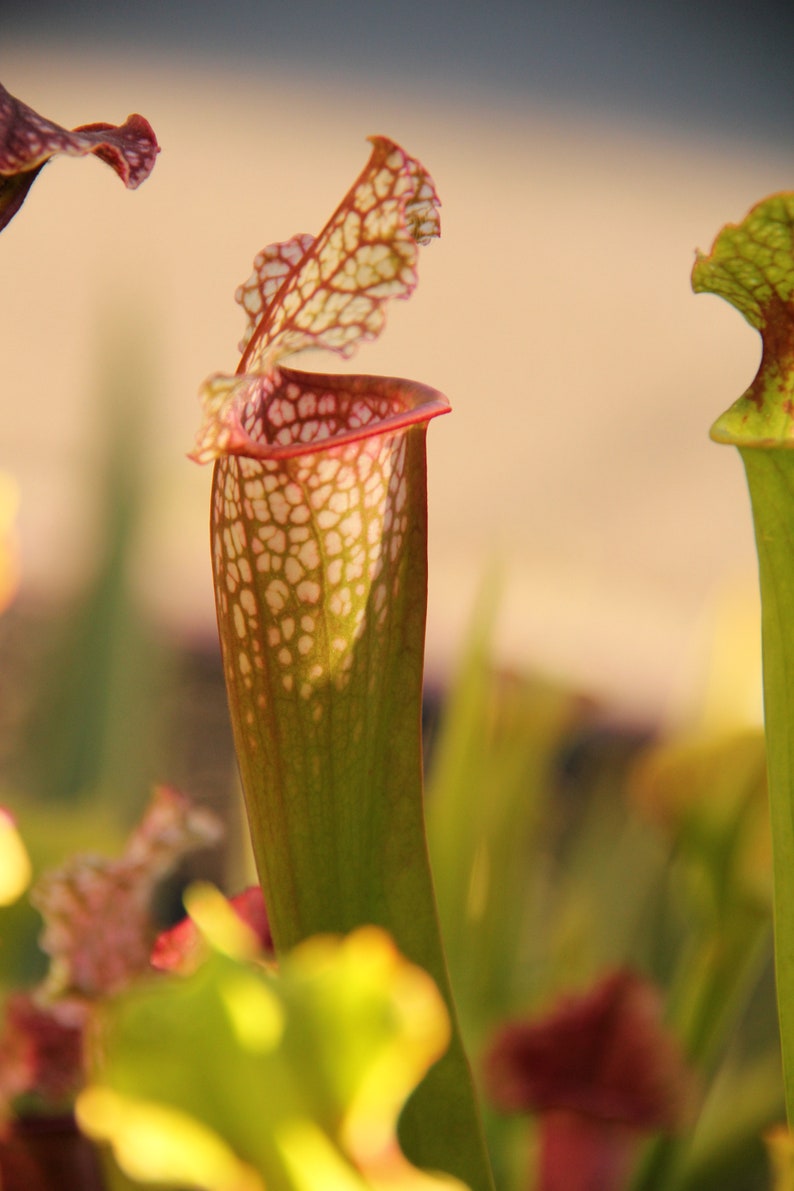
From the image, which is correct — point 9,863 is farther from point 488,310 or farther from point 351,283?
point 488,310

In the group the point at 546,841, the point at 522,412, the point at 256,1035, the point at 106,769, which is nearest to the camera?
the point at 256,1035

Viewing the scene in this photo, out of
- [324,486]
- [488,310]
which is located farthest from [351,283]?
[488,310]

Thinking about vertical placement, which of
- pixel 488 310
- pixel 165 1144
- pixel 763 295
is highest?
pixel 488 310

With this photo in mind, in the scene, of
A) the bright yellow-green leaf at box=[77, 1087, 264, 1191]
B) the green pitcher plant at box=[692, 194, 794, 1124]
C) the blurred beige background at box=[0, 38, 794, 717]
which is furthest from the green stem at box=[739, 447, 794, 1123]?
the blurred beige background at box=[0, 38, 794, 717]

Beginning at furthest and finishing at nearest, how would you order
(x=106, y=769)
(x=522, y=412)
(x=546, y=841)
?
(x=522, y=412), (x=546, y=841), (x=106, y=769)

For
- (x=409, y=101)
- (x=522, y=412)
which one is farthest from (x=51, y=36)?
(x=522, y=412)

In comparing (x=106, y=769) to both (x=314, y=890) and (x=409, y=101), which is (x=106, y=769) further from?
(x=409, y=101)
